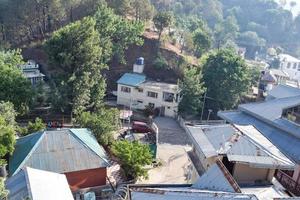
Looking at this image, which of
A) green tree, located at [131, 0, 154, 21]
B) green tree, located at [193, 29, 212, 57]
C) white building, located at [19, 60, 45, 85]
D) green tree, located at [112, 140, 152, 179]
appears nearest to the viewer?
green tree, located at [112, 140, 152, 179]

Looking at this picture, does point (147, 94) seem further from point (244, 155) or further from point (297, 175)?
point (244, 155)

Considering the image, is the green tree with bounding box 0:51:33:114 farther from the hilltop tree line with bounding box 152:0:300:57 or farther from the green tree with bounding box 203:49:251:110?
the hilltop tree line with bounding box 152:0:300:57

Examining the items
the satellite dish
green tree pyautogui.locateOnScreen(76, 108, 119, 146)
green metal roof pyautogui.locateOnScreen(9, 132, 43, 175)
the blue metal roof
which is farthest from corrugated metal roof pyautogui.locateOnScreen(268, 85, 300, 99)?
green metal roof pyautogui.locateOnScreen(9, 132, 43, 175)

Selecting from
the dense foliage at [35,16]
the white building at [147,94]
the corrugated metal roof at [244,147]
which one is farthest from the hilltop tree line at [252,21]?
the corrugated metal roof at [244,147]

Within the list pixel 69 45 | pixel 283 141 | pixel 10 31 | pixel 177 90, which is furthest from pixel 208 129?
pixel 10 31

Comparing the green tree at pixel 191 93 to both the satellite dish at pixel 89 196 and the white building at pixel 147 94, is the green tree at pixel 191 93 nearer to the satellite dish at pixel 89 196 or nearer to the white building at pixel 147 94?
the white building at pixel 147 94
